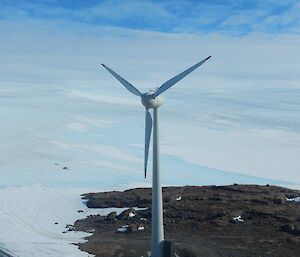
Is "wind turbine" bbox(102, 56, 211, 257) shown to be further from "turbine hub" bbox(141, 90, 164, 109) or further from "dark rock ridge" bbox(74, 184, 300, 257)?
"dark rock ridge" bbox(74, 184, 300, 257)

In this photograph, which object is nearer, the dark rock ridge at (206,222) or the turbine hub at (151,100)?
the turbine hub at (151,100)

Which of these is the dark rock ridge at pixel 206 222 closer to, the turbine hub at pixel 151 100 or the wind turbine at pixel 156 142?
the wind turbine at pixel 156 142

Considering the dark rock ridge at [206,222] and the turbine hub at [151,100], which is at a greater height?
the turbine hub at [151,100]

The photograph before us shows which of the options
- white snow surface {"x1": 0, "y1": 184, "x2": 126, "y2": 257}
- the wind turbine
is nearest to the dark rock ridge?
white snow surface {"x1": 0, "y1": 184, "x2": 126, "y2": 257}

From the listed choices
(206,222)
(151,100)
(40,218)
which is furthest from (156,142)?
(40,218)

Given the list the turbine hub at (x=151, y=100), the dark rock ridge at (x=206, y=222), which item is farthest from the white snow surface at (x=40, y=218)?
the turbine hub at (x=151, y=100)

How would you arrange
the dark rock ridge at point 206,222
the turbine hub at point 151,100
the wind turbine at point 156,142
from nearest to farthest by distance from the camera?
the turbine hub at point 151,100 < the wind turbine at point 156,142 < the dark rock ridge at point 206,222
